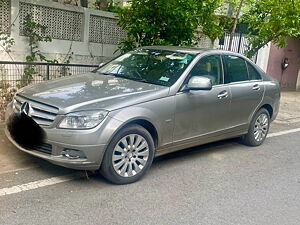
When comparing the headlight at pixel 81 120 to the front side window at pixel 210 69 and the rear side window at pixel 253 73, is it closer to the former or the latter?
the front side window at pixel 210 69

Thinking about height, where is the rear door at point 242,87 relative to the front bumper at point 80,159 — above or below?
above

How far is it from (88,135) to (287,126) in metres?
5.70

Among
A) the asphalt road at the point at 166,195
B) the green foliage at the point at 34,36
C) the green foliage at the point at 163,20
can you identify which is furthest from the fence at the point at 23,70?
the asphalt road at the point at 166,195

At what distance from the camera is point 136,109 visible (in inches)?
157

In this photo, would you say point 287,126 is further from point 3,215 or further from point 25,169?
point 3,215

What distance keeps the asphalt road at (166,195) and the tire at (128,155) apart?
0.42 feet

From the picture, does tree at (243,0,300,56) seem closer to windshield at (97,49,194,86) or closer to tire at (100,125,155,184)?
windshield at (97,49,194,86)

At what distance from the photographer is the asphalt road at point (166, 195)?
335 centimetres

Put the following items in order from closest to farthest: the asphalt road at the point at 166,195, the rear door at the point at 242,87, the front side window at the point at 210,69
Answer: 1. the asphalt road at the point at 166,195
2. the front side window at the point at 210,69
3. the rear door at the point at 242,87

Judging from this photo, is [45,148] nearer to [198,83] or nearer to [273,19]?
[198,83]

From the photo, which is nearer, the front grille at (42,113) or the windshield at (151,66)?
the front grille at (42,113)

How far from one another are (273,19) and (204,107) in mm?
4700

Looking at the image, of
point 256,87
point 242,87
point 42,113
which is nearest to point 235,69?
point 242,87

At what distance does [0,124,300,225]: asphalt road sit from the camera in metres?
Answer: 3.35
